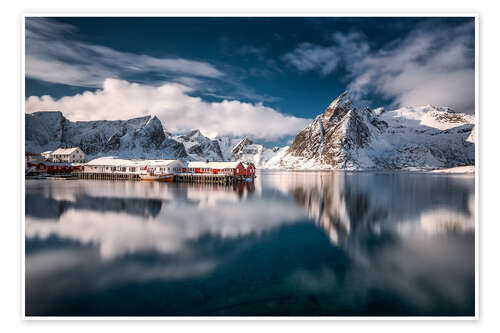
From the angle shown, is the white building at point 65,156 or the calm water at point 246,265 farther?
the white building at point 65,156

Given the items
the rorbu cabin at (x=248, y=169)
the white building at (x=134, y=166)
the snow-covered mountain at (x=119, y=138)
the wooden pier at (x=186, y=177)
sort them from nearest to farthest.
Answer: the wooden pier at (x=186, y=177), the white building at (x=134, y=166), the rorbu cabin at (x=248, y=169), the snow-covered mountain at (x=119, y=138)

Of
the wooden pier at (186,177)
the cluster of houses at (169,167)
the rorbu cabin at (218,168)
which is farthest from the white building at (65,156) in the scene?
the rorbu cabin at (218,168)

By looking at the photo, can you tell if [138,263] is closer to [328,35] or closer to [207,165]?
[328,35]

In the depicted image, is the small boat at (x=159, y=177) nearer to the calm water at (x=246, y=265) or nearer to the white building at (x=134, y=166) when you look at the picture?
the white building at (x=134, y=166)

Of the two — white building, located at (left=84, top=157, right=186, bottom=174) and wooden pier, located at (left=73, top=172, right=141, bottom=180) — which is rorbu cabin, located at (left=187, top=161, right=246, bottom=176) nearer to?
white building, located at (left=84, top=157, right=186, bottom=174)

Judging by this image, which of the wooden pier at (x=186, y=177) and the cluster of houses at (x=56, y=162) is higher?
the cluster of houses at (x=56, y=162)
